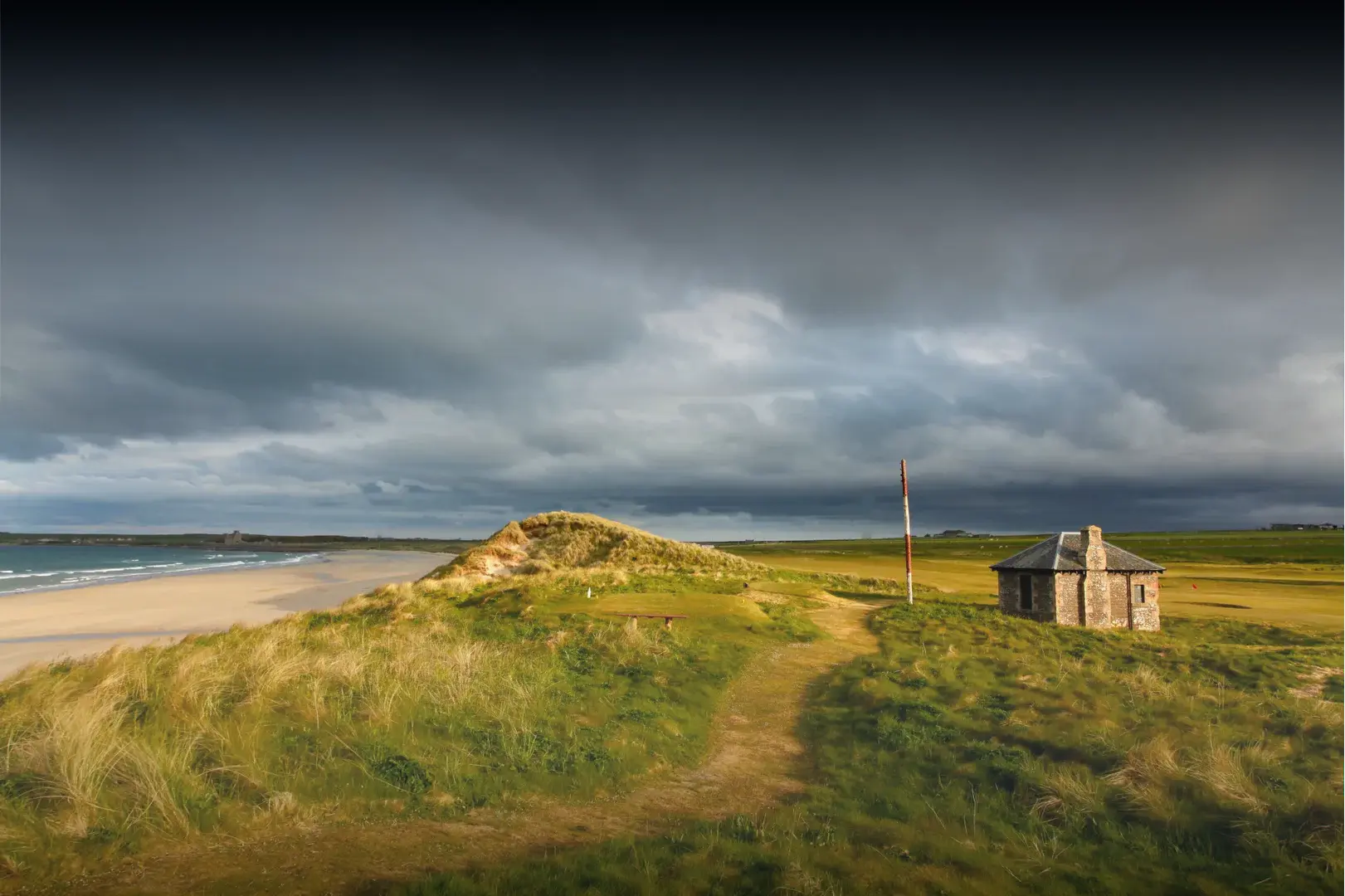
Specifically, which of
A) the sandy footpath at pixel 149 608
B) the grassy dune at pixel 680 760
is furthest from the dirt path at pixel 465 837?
the sandy footpath at pixel 149 608

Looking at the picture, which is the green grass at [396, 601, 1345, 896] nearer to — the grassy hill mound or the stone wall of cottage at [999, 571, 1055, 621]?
the stone wall of cottage at [999, 571, 1055, 621]

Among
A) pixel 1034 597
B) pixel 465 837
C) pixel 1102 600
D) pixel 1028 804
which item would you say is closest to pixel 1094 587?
A: pixel 1102 600

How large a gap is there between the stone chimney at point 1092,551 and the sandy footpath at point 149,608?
36.9 m

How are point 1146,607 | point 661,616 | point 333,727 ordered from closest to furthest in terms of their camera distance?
1. point 333,727
2. point 661,616
3. point 1146,607

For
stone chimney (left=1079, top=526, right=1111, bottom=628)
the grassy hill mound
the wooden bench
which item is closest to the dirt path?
the wooden bench

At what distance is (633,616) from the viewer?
2730 cm

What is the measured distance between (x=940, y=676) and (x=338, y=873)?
51.5ft

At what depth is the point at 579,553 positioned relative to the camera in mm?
53656

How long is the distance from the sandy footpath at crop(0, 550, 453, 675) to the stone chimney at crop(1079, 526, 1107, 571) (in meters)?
36.9

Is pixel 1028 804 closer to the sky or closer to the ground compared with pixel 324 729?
closer to the ground

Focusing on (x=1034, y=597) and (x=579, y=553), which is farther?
(x=579, y=553)

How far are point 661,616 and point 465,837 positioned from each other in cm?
1737

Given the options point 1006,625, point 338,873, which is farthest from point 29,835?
point 1006,625

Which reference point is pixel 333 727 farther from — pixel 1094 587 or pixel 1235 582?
pixel 1235 582
